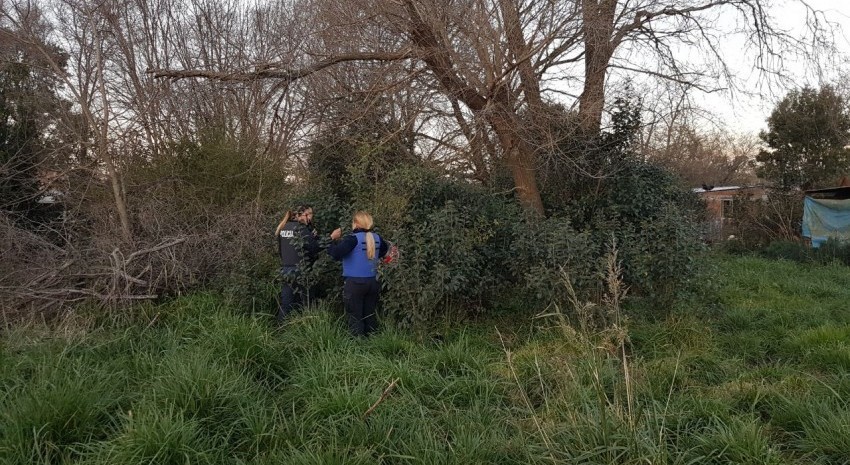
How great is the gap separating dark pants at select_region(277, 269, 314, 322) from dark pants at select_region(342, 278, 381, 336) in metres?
0.65

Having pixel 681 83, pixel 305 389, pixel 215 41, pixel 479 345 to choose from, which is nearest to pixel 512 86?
pixel 681 83

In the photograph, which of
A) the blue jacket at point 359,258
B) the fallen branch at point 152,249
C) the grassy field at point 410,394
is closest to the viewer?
the grassy field at point 410,394

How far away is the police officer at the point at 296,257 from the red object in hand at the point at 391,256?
1.06 m

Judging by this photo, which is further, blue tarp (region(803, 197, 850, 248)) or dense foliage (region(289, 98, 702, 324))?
blue tarp (region(803, 197, 850, 248))

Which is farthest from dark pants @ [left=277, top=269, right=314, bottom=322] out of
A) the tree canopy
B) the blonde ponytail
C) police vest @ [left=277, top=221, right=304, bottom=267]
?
the tree canopy

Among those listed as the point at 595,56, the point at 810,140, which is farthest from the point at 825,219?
the point at 595,56

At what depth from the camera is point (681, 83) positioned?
8.17m

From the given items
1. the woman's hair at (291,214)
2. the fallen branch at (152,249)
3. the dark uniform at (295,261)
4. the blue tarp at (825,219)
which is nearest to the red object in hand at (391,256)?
the dark uniform at (295,261)

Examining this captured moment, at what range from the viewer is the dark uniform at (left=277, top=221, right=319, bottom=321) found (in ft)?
20.3

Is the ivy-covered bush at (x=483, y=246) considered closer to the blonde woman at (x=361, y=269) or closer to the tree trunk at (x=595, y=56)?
the blonde woman at (x=361, y=269)

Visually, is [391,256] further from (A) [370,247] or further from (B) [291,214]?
(B) [291,214]

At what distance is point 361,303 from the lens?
5.81 meters

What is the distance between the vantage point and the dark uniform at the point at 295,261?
6.19 m

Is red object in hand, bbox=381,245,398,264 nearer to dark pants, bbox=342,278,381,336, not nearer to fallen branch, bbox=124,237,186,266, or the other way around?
dark pants, bbox=342,278,381,336
